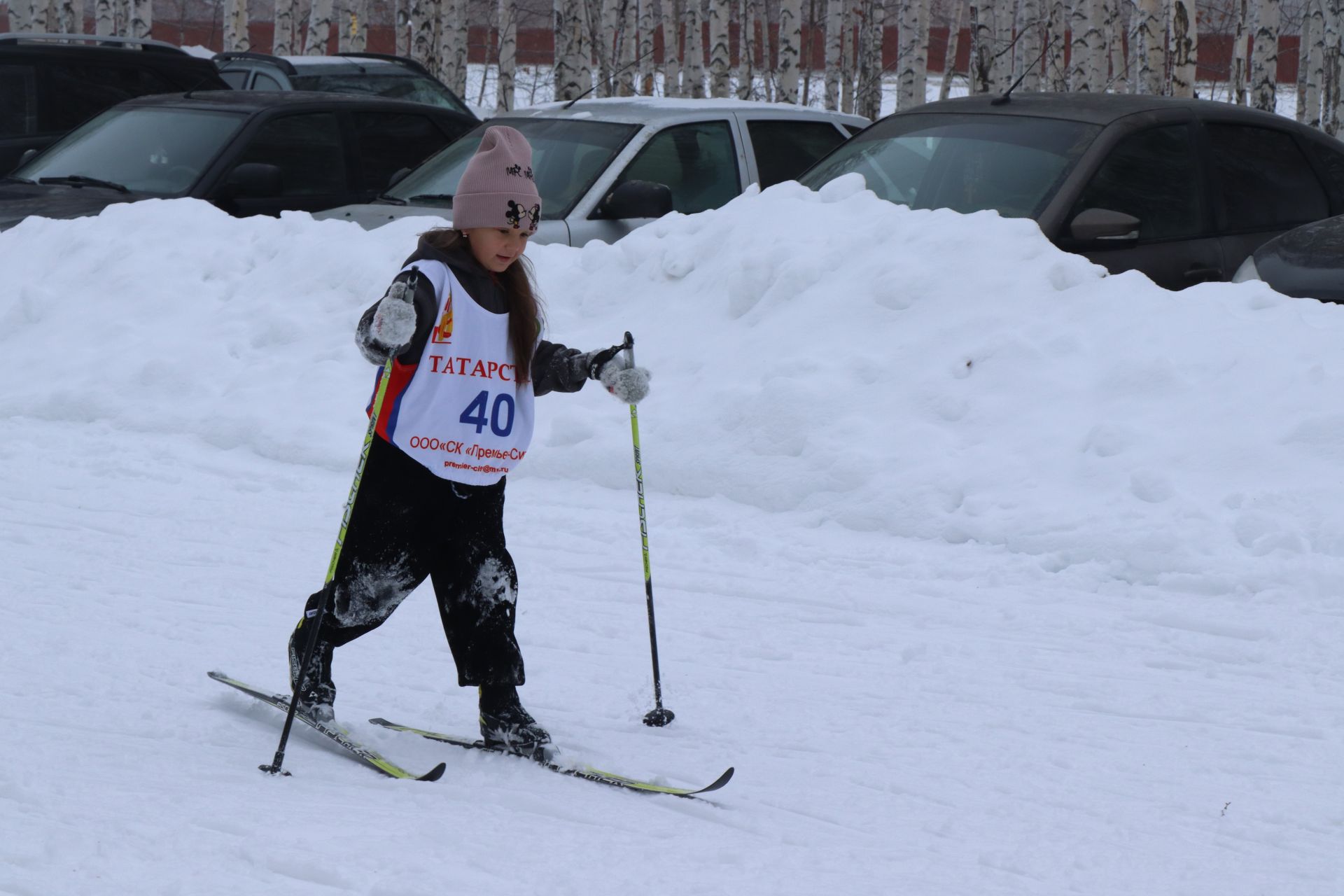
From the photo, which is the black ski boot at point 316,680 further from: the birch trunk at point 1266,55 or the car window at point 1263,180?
the birch trunk at point 1266,55

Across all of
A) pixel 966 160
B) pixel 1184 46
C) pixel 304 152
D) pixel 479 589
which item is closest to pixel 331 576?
pixel 479 589

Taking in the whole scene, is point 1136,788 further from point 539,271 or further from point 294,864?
point 539,271

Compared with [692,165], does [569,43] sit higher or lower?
higher

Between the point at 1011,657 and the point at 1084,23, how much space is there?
15.7 m

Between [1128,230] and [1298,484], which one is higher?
[1128,230]

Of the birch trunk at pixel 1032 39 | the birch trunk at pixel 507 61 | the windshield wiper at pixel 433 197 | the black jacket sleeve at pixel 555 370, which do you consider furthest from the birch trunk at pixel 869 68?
the black jacket sleeve at pixel 555 370

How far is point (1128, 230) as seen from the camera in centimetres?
694

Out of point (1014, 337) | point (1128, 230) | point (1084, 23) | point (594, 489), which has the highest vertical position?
point (1084, 23)

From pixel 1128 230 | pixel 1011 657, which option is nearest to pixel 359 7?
pixel 1128 230

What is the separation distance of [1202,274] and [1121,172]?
2.34ft

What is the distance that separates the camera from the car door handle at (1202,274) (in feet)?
24.2

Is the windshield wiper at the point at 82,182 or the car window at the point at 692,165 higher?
the car window at the point at 692,165

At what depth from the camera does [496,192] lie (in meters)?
3.67

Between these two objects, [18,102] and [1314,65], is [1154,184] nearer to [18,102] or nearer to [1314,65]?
[18,102]
